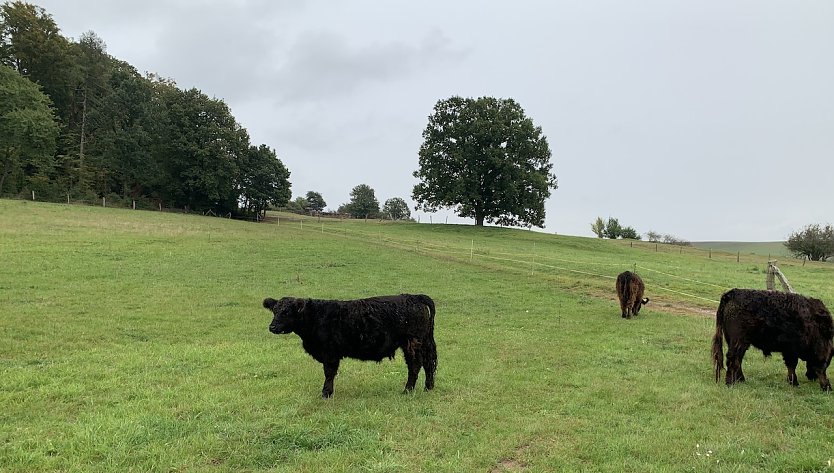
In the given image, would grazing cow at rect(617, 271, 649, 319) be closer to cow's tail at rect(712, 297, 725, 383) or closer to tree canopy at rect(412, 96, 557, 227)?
cow's tail at rect(712, 297, 725, 383)

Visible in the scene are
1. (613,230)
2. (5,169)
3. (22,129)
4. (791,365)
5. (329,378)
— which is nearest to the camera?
(329,378)

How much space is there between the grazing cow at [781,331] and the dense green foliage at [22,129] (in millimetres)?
60168

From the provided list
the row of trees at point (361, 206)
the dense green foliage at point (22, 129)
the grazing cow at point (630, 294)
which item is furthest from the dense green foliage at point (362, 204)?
the grazing cow at point (630, 294)

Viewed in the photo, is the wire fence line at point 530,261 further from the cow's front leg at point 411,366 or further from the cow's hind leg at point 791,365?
the cow's front leg at point 411,366

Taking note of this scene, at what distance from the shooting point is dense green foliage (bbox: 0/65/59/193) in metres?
48.1

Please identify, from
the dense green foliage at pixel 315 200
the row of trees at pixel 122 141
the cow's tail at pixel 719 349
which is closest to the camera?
the cow's tail at pixel 719 349

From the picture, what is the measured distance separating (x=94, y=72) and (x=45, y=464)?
231ft

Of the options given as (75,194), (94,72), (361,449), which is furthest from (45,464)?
(94,72)

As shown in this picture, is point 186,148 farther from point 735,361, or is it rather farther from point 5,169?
point 735,361

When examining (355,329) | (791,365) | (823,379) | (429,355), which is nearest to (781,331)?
(791,365)

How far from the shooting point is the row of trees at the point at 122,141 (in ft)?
185

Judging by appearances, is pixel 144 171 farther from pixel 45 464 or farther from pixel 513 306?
pixel 45 464

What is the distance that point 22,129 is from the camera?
1886 inches

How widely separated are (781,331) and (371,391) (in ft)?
22.7
